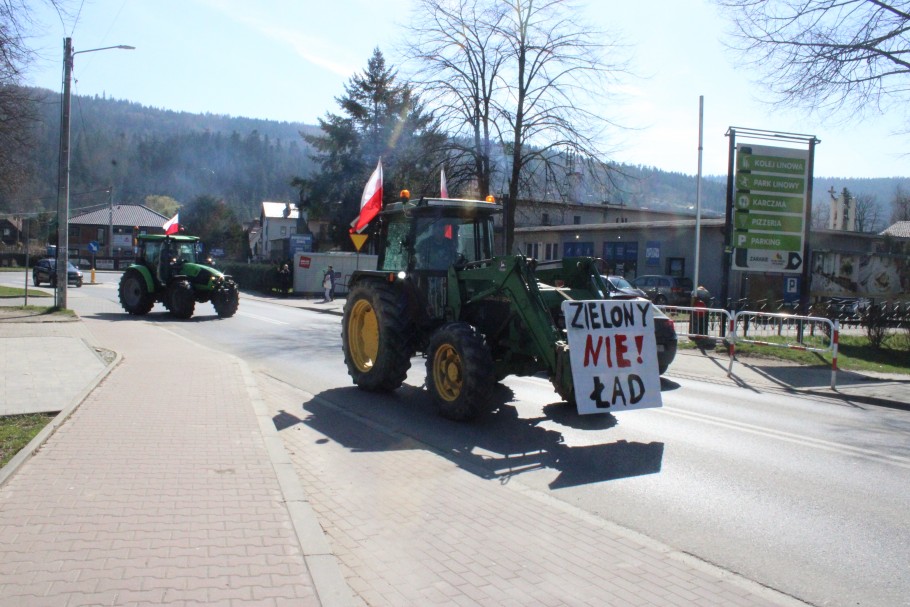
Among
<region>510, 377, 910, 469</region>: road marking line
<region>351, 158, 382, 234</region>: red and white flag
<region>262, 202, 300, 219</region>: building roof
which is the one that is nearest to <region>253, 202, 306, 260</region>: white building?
<region>262, 202, 300, 219</region>: building roof

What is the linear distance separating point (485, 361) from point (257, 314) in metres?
20.8

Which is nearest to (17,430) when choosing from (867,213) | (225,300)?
(225,300)

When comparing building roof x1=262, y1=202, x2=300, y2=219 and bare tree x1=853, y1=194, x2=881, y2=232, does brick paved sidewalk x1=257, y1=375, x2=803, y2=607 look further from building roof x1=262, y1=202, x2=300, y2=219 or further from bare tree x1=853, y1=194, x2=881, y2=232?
bare tree x1=853, y1=194, x2=881, y2=232

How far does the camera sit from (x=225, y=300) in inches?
969

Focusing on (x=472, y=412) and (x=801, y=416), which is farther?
(x=801, y=416)

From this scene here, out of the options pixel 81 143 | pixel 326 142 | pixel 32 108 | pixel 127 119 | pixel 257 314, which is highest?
pixel 127 119

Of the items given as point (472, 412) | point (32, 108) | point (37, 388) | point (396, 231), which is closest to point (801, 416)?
point (472, 412)

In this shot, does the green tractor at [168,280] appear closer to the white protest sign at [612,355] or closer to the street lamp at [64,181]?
the street lamp at [64,181]

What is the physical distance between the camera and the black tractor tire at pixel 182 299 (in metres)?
23.6

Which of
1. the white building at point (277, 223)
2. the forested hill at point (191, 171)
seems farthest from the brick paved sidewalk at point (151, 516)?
the white building at point (277, 223)

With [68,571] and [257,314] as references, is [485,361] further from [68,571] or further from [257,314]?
[257,314]

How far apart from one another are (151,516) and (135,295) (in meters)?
21.4

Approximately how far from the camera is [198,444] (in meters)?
7.14

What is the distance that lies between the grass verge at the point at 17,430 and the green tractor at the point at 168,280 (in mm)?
16068
